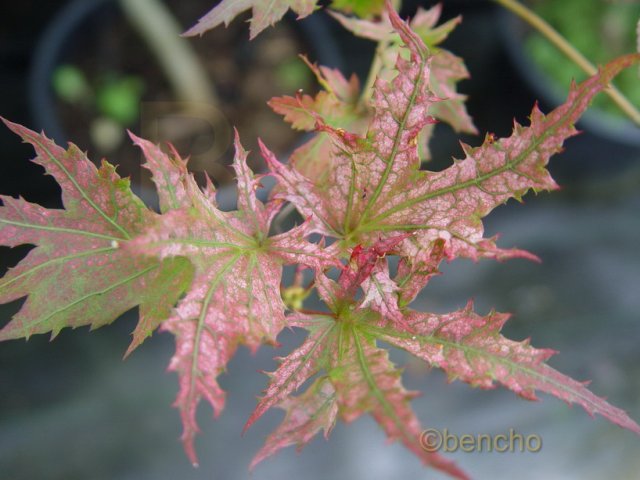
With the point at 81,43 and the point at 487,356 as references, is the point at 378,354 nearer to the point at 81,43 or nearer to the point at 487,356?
the point at 487,356

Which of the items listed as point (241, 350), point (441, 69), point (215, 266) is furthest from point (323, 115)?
point (241, 350)

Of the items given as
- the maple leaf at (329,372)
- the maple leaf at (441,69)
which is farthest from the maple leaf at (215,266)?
the maple leaf at (441,69)

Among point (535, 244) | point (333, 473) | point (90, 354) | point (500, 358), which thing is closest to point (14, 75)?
point (90, 354)

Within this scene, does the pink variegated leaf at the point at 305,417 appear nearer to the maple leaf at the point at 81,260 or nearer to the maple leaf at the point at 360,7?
the maple leaf at the point at 81,260

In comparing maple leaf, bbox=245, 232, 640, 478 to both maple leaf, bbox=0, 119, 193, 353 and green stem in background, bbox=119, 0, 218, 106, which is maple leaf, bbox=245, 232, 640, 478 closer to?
maple leaf, bbox=0, 119, 193, 353

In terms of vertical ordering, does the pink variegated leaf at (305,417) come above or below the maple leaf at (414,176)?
below

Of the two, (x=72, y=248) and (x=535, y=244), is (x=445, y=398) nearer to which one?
(x=535, y=244)
